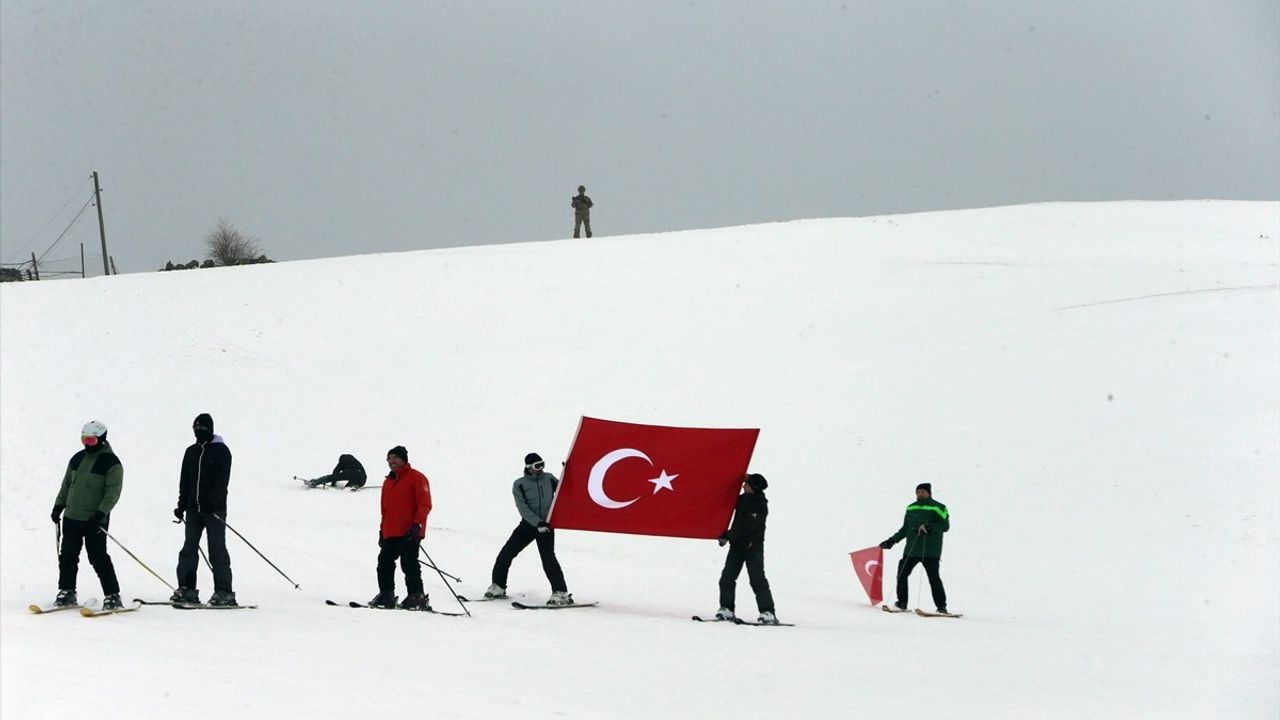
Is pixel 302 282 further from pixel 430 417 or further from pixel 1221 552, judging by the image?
pixel 1221 552

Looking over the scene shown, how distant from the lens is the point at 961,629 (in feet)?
40.1

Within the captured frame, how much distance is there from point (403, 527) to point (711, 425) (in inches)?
378

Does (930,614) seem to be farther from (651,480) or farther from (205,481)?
(205,481)

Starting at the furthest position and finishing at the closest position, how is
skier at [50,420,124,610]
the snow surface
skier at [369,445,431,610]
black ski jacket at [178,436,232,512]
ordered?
skier at [369,445,431,610] < black ski jacket at [178,436,232,512] < skier at [50,420,124,610] < the snow surface

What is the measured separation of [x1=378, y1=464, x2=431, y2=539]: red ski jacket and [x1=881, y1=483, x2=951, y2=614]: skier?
4.75 meters

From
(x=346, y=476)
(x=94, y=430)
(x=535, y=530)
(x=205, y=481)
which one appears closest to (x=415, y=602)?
(x=535, y=530)

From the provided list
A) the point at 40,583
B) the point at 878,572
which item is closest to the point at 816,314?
the point at 878,572

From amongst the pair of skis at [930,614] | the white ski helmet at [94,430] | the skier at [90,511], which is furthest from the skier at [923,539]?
the white ski helmet at [94,430]

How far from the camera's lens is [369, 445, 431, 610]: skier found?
1130 cm

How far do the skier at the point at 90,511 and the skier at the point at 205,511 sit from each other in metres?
0.54

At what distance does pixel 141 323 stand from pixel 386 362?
5887mm

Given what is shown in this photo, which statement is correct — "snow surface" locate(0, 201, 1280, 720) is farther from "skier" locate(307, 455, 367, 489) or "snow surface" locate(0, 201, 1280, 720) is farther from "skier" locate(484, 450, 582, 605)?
"skier" locate(484, 450, 582, 605)

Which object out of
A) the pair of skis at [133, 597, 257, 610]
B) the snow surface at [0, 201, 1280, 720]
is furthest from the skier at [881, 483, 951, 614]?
the pair of skis at [133, 597, 257, 610]

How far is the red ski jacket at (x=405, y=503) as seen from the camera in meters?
11.3
